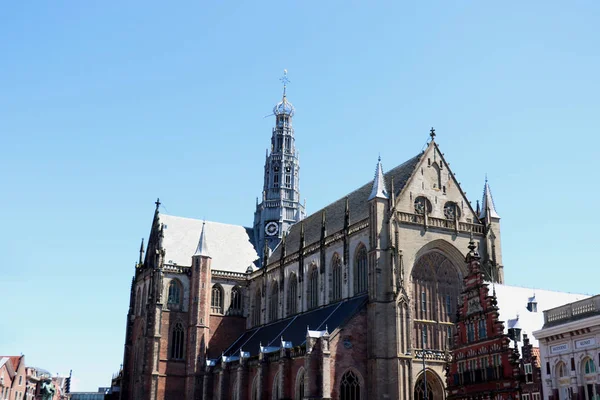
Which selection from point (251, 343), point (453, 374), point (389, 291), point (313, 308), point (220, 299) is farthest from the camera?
point (220, 299)

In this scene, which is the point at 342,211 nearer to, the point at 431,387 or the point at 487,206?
the point at 487,206

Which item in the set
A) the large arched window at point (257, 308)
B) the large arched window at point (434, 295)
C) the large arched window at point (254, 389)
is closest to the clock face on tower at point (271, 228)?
the large arched window at point (257, 308)

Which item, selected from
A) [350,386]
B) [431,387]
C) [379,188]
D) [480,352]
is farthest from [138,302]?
[480,352]

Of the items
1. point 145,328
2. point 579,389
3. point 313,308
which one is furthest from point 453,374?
point 145,328

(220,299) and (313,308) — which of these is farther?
(220,299)

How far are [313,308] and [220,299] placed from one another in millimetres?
18054

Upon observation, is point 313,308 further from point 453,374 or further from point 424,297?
point 453,374

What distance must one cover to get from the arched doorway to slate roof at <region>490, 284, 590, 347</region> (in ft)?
32.0

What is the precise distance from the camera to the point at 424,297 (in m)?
62.2

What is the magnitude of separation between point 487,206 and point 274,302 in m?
26.8

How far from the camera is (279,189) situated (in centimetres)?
9756

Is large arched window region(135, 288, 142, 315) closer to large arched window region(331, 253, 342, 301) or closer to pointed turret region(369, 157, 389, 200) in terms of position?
large arched window region(331, 253, 342, 301)

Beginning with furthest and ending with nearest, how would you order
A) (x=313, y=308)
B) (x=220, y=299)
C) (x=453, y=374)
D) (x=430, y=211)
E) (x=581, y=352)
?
(x=220, y=299), (x=313, y=308), (x=430, y=211), (x=453, y=374), (x=581, y=352)

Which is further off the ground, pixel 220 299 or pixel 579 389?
pixel 220 299
